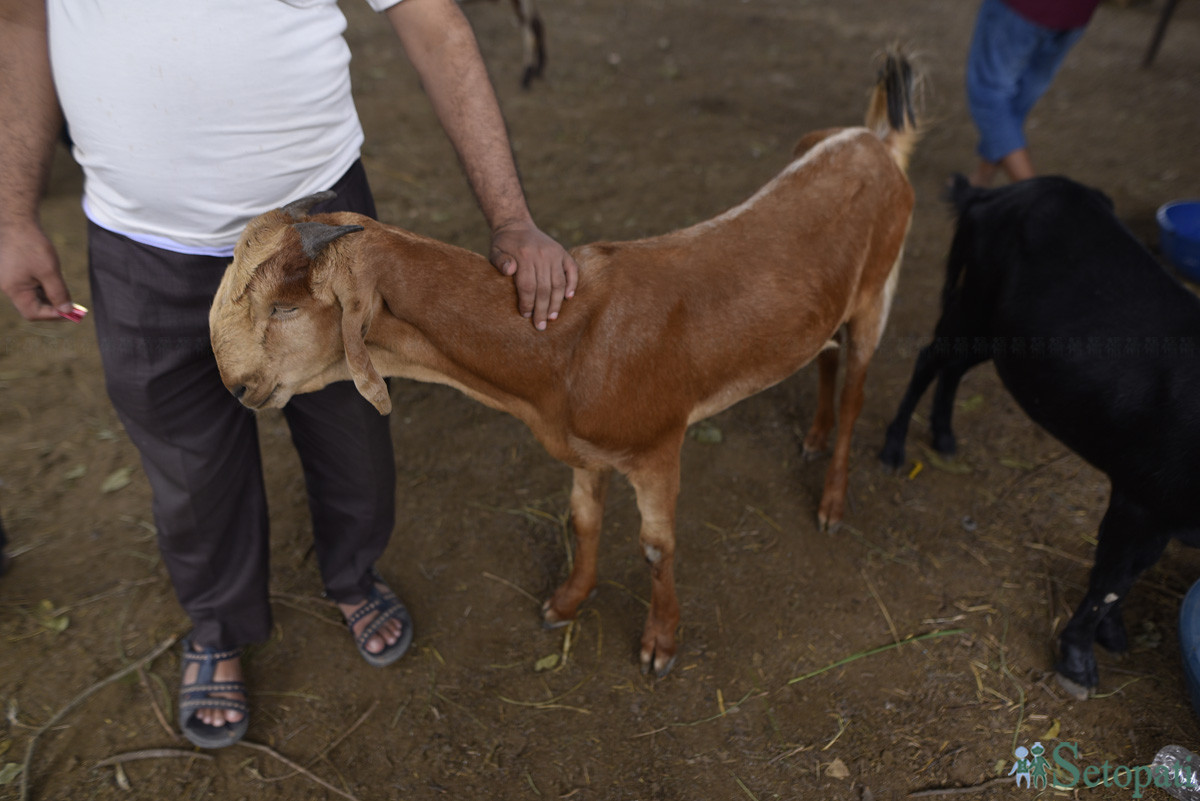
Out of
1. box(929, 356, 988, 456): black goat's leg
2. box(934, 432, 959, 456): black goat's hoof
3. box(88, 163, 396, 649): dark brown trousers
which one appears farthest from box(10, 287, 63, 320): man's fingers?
box(934, 432, 959, 456): black goat's hoof

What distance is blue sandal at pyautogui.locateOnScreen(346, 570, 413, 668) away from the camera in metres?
3.04

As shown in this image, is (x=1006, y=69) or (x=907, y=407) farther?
(x=1006, y=69)

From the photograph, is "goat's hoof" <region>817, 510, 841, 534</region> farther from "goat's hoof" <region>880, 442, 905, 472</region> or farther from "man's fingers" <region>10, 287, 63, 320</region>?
"man's fingers" <region>10, 287, 63, 320</region>

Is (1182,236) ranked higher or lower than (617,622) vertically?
higher

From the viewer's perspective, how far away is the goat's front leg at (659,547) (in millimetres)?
2666

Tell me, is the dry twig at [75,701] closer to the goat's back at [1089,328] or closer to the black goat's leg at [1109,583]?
the black goat's leg at [1109,583]

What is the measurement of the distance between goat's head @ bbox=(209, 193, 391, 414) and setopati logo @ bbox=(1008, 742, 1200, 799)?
2.42m

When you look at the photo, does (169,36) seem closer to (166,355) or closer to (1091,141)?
(166,355)

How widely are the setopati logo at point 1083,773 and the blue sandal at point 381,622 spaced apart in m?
2.21

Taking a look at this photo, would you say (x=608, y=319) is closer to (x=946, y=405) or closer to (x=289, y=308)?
(x=289, y=308)

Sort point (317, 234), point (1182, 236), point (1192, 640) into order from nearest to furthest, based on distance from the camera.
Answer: point (317, 234) < point (1192, 640) < point (1182, 236)

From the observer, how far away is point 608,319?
2346 millimetres

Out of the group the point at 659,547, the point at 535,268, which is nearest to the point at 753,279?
the point at 535,268

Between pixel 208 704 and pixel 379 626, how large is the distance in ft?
2.04
